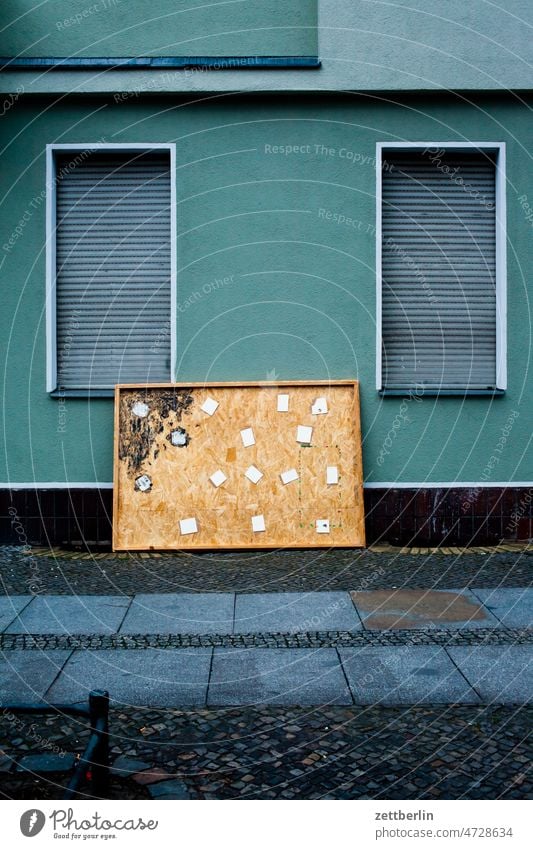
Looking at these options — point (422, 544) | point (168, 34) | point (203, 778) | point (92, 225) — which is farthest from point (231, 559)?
point (168, 34)

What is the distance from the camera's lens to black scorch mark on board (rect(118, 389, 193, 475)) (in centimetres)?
923

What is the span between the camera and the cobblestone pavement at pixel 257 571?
772 cm

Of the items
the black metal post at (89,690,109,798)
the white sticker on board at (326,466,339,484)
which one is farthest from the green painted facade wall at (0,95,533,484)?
the black metal post at (89,690,109,798)

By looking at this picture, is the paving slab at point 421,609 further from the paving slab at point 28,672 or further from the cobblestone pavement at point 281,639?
the paving slab at point 28,672

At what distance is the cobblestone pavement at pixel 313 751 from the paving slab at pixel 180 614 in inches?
61.6

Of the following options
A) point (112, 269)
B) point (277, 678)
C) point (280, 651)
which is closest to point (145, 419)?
point (112, 269)

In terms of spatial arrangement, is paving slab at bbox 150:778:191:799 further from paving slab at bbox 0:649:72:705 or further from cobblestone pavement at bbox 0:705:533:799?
→ paving slab at bbox 0:649:72:705

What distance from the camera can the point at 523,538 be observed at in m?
9.51

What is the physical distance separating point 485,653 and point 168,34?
7208mm

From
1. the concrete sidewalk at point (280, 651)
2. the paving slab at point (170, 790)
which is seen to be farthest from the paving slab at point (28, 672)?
the paving slab at point (170, 790)

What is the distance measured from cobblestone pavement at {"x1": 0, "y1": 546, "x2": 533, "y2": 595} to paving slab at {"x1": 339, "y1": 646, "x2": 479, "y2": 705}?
6.13 ft

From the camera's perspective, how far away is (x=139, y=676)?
5371 millimetres

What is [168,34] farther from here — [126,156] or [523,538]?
[523,538]

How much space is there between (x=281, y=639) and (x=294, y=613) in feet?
2.21
